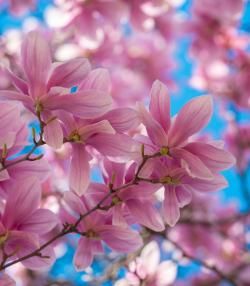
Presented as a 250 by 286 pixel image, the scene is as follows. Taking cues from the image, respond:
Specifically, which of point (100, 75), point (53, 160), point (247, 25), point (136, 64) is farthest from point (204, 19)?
point (100, 75)

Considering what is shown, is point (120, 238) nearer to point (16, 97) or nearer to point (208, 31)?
point (16, 97)

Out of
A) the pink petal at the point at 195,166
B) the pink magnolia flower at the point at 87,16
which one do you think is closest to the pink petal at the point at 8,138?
the pink petal at the point at 195,166

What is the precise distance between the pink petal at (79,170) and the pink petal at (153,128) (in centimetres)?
9

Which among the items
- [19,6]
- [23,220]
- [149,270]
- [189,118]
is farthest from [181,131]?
[19,6]

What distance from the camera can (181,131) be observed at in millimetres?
725

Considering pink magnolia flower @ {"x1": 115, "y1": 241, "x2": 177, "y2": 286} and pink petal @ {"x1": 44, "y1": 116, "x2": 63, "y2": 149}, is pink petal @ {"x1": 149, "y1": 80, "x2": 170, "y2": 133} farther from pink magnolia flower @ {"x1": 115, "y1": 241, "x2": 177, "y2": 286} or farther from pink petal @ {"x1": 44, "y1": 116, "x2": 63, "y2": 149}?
pink magnolia flower @ {"x1": 115, "y1": 241, "x2": 177, "y2": 286}

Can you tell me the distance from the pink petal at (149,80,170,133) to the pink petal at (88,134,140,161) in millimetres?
42

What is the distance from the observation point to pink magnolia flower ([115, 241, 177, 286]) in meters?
0.89

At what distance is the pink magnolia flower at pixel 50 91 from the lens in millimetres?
684

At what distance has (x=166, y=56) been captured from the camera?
7.94 ft

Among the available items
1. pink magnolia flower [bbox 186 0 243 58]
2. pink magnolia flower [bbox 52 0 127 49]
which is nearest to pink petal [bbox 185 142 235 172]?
pink magnolia flower [bbox 52 0 127 49]

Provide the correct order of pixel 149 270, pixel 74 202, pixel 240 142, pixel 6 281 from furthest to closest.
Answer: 1. pixel 240 142
2. pixel 149 270
3. pixel 74 202
4. pixel 6 281

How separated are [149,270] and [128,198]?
25 cm

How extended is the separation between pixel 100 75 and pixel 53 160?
3.04 ft
